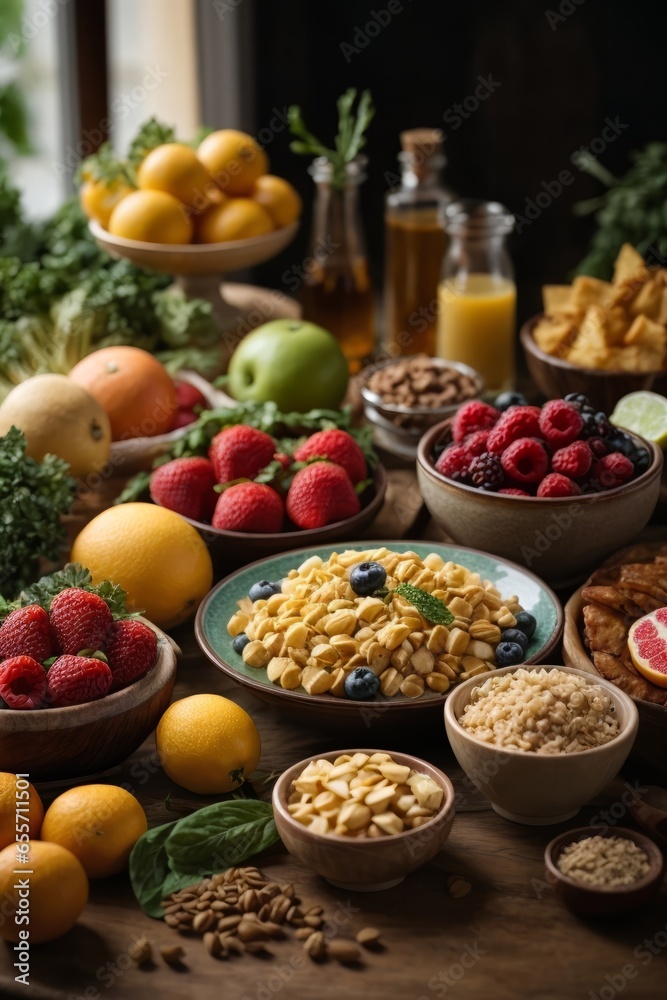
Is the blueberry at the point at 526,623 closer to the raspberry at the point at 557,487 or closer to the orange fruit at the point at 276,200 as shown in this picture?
the raspberry at the point at 557,487

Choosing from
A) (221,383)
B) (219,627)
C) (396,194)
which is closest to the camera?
(219,627)

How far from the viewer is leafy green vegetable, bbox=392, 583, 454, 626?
1603mm

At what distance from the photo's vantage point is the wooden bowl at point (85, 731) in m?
1.40

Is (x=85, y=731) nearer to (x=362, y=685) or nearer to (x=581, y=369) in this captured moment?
(x=362, y=685)

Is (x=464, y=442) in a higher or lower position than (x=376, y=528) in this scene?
higher

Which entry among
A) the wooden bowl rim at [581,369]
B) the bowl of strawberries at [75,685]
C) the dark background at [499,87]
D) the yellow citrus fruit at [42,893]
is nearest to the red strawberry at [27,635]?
the bowl of strawberries at [75,685]

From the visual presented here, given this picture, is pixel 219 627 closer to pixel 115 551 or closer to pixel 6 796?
pixel 115 551

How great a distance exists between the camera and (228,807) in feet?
4.68

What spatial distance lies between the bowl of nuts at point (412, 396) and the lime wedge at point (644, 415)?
33 cm

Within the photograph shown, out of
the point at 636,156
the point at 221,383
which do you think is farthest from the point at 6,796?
the point at 636,156

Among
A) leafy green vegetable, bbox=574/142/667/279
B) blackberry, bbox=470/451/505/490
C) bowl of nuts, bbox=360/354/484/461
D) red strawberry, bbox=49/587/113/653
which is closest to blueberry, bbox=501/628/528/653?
blackberry, bbox=470/451/505/490

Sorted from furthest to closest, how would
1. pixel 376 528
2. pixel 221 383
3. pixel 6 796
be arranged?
pixel 221 383 < pixel 376 528 < pixel 6 796

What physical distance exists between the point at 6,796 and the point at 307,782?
0.34 meters

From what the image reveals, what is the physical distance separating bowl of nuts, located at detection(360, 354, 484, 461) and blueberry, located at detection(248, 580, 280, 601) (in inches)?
27.1
